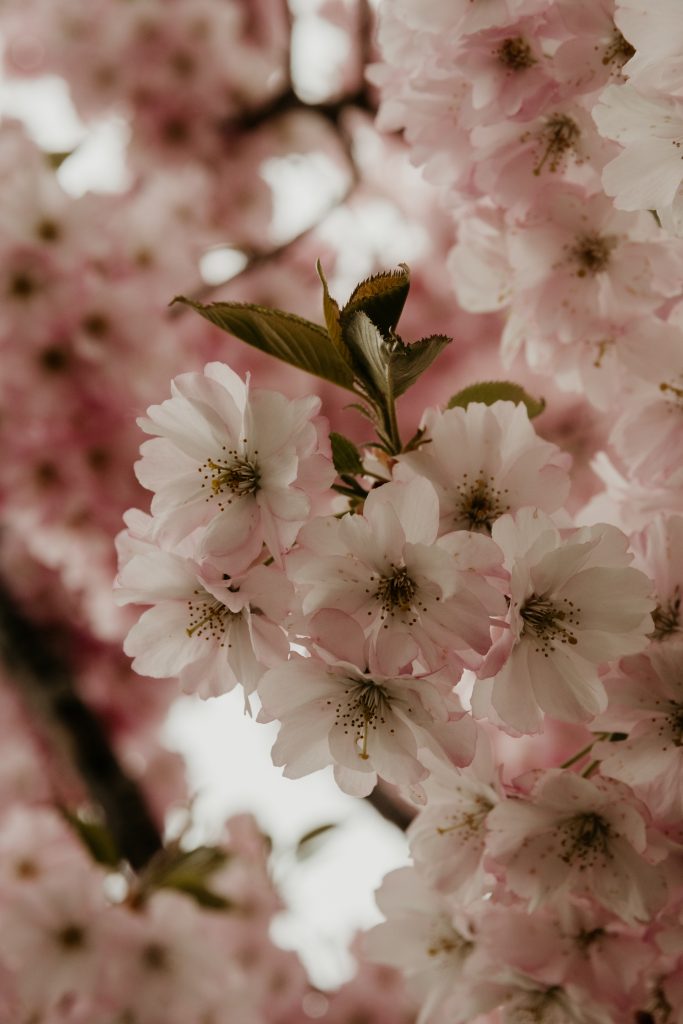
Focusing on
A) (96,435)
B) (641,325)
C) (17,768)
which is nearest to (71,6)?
(96,435)

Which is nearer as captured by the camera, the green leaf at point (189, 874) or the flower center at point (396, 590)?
the flower center at point (396, 590)

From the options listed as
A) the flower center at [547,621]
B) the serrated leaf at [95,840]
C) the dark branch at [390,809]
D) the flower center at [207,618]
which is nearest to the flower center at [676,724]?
→ the flower center at [547,621]

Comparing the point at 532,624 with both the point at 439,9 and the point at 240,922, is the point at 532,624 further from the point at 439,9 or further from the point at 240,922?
the point at 240,922

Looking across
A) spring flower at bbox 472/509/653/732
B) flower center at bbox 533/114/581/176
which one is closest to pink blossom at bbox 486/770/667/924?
spring flower at bbox 472/509/653/732

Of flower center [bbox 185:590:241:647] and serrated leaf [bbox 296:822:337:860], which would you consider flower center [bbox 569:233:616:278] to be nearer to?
flower center [bbox 185:590:241:647]

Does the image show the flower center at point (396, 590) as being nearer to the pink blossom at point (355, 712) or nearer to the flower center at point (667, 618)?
the pink blossom at point (355, 712)

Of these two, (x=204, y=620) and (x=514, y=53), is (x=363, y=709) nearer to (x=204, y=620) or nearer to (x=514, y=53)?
(x=204, y=620)
